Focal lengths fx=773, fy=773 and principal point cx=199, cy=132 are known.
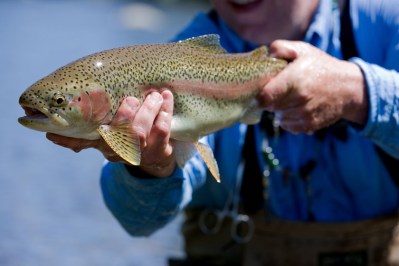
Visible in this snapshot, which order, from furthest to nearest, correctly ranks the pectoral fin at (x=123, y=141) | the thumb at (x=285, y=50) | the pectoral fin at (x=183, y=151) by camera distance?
the thumb at (x=285, y=50) → the pectoral fin at (x=183, y=151) → the pectoral fin at (x=123, y=141)

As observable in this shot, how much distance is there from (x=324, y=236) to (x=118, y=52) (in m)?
1.89

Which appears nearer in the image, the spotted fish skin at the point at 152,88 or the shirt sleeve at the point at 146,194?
the spotted fish skin at the point at 152,88

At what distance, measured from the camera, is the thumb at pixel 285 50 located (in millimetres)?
3365

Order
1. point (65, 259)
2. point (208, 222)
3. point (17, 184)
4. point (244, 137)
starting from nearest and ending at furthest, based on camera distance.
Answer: point (244, 137)
point (208, 222)
point (65, 259)
point (17, 184)

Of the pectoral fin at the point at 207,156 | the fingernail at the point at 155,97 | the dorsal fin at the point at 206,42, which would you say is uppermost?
the dorsal fin at the point at 206,42

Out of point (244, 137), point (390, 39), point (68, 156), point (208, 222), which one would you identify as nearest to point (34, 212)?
point (68, 156)

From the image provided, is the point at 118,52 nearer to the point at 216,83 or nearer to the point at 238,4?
the point at 216,83

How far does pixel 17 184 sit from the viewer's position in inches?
339

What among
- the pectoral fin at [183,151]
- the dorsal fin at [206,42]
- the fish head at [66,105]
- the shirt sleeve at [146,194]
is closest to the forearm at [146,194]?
the shirt sleeve at [146,194]

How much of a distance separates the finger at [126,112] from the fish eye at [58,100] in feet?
0.77

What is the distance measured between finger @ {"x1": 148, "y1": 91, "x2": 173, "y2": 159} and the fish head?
19 centimetres

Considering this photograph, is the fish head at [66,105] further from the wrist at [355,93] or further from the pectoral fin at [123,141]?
the wrist at [355,93]

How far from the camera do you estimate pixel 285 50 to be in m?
3.36

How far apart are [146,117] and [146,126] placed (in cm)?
4
